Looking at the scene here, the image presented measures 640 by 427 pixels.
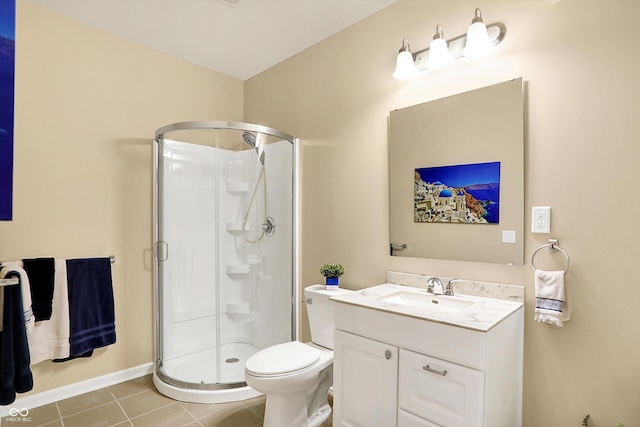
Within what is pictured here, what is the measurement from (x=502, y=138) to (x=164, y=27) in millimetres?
2330

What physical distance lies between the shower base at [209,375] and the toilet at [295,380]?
1.75 feet

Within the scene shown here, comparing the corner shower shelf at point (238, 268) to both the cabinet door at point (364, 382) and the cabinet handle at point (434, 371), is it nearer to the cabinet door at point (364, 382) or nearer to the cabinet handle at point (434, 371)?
the cabinet door at point (364, 382)

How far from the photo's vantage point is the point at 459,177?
190 centimetres

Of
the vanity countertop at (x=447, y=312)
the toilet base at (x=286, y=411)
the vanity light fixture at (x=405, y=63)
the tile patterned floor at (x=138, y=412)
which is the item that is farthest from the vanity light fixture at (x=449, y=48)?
the tile patterned floor at (x=138, y=412)

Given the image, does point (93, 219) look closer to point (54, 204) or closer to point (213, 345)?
point (54, 204)

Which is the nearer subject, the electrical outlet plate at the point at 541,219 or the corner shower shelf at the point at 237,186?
the electrical outlet plate at the point at 541,219

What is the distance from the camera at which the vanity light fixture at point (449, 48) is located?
1.75 metres

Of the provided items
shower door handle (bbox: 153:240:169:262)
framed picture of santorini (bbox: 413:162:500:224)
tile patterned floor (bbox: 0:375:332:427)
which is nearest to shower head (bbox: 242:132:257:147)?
shower door handle (bbox: 153:240:169:262)

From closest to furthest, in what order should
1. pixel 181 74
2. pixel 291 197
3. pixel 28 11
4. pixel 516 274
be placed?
pixel 516 274 → pixel 28 11 → pixel 291 197 → pixel 181 74

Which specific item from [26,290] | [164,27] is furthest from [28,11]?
[26,290]

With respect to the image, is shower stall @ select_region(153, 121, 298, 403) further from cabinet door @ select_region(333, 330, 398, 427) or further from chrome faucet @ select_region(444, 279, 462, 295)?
chrome faucet @ select_region(444, 279, 462, 295)

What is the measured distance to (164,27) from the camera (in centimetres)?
253

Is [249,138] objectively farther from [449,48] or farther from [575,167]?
[575,167]

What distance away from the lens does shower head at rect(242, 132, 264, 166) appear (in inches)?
99.4
